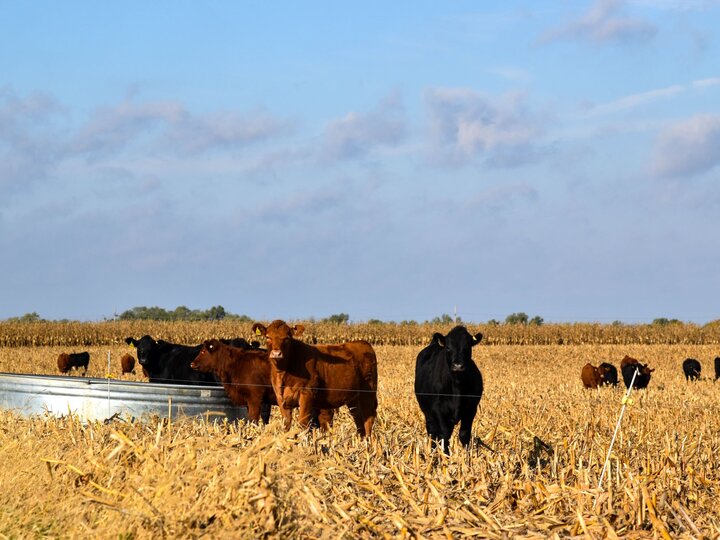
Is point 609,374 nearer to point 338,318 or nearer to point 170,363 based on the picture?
point 170,363

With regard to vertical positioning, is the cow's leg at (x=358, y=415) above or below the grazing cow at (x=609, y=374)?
below

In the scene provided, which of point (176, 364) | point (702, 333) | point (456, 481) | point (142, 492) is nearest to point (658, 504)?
point (456, 481)

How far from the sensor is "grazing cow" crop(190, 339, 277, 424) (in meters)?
13.8

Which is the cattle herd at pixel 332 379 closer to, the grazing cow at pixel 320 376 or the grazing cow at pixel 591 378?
the grazing cow at pixel 320 376

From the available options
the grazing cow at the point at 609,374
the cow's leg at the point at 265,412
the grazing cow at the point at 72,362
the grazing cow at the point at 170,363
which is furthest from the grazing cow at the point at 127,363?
the cow's leg at the point at 265,412

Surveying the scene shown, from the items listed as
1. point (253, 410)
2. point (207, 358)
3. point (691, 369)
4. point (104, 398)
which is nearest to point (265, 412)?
point (253, 410)

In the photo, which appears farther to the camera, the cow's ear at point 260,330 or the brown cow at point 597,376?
the brown cow at point 597,376

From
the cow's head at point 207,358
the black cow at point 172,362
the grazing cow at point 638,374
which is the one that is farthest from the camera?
the grazing cow at point 638,374

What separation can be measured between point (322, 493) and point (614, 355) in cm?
3378

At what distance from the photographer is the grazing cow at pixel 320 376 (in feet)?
41.4

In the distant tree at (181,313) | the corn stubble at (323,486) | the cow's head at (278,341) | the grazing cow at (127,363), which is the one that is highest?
the distant tree at (181,313)

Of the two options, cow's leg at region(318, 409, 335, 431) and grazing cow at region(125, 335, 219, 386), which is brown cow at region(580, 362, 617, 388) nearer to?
grazing cow at region(125, 335, 219, 386)

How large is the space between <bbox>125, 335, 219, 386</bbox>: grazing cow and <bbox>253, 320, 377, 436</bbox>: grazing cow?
4.40 meters

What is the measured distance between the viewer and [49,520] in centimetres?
711
